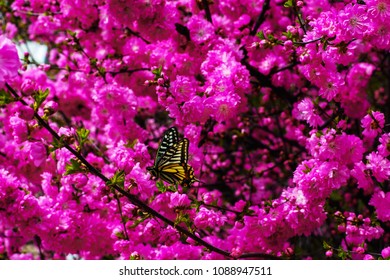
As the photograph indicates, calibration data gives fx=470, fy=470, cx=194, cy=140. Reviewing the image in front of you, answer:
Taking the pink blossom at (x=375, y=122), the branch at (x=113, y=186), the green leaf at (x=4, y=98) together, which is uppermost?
the pink blossom at (x=375, y=122)

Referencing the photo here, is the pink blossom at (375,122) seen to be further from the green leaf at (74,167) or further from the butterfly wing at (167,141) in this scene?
the green leaf at (74,167)

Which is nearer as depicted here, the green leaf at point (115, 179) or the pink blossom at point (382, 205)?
the green leaf at point (115, 179)

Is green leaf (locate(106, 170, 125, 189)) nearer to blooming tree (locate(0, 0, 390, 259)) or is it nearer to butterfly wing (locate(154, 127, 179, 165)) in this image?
blooming tree (locate(0, 0, 390, 259))

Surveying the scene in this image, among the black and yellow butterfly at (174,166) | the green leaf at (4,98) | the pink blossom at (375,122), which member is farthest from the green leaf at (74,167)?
the pink blossom at (375,122)

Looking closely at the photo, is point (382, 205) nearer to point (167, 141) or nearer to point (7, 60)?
point (167, 141)

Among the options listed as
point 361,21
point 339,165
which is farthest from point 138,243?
point 361,21
